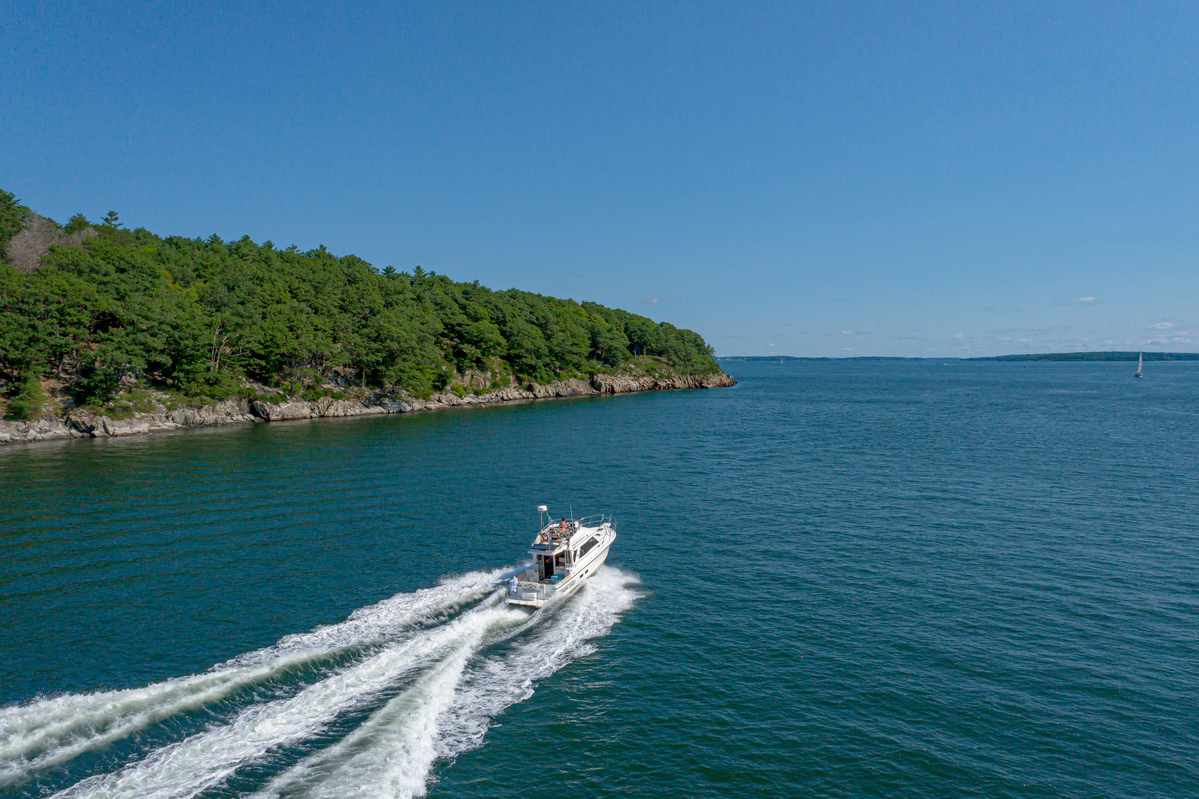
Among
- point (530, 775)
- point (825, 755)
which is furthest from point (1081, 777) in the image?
point (530, 775)

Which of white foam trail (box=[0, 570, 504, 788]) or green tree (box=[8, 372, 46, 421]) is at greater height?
green tree (box=[8, 372, 46, 421])

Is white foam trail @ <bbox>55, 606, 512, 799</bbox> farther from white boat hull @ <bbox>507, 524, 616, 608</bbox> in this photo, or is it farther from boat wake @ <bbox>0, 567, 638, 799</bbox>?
white boat hull @ <bbox>507, 524, 616, 608</bbox>

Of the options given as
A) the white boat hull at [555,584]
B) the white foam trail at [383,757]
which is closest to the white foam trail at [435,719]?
the white foam trail at [383,757]

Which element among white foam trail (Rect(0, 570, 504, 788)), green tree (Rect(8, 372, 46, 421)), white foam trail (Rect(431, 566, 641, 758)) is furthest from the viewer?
green tree (Rect(8, 372, 46, 421))

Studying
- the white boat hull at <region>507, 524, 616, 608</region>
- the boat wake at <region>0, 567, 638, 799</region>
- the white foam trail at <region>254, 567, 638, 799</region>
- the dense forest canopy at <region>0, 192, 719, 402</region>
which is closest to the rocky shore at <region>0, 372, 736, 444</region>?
the dense forest canopy at <region>0, 192, 719, 402</region>

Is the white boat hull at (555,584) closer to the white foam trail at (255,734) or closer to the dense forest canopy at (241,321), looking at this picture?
the white foam trail at (255,734)

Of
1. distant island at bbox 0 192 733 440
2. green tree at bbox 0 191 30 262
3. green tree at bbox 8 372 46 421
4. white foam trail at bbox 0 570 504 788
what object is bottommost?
white foam trail at bbox 0 570 504 788
